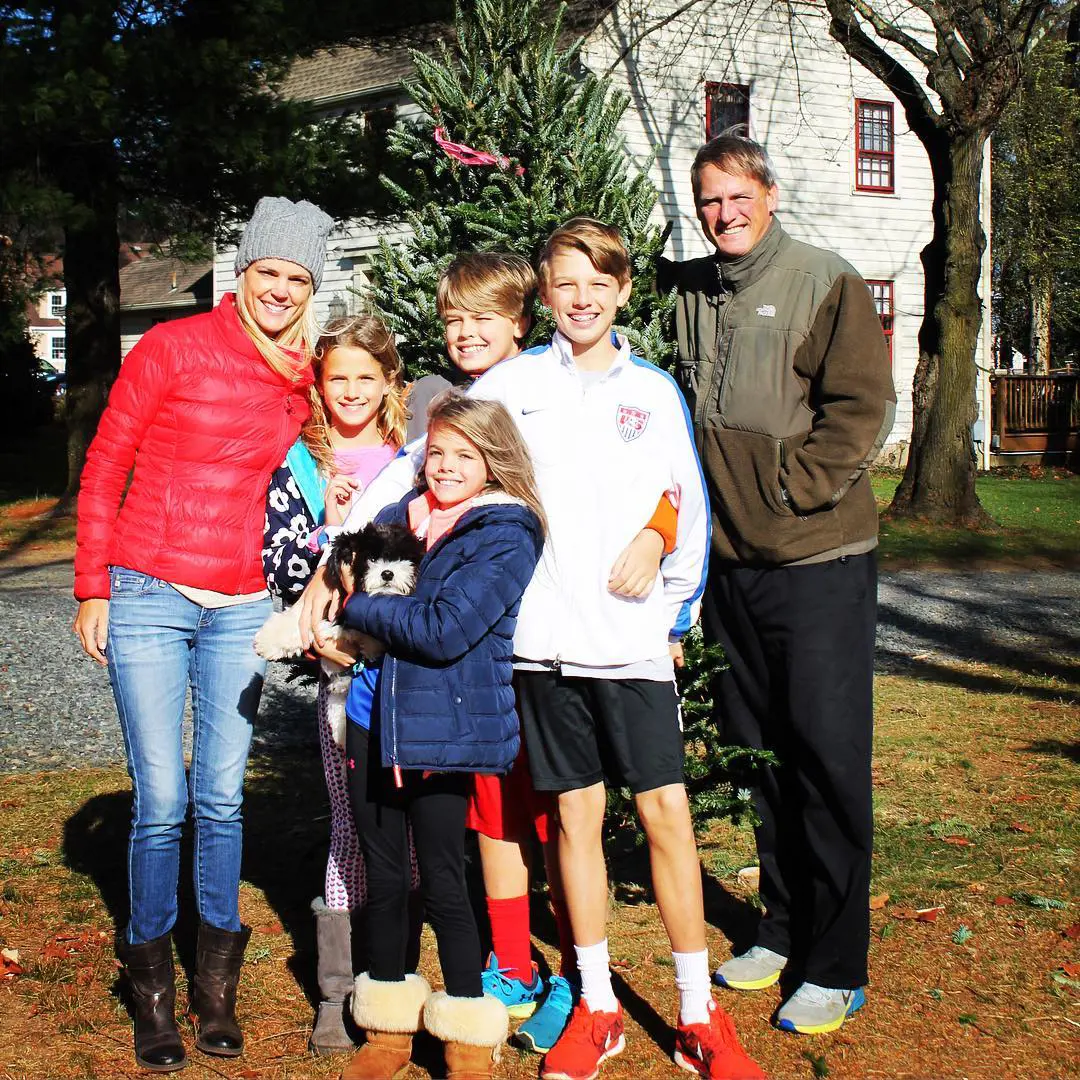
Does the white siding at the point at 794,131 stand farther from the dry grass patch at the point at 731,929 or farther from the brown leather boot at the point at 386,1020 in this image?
the brown leather boot at the point at 386,1020

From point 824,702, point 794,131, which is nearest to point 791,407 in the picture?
point 824,702

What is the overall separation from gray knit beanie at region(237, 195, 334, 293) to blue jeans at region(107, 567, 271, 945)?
3.38 ft

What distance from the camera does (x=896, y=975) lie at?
13.4ft

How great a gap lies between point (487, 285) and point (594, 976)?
6.79 feet

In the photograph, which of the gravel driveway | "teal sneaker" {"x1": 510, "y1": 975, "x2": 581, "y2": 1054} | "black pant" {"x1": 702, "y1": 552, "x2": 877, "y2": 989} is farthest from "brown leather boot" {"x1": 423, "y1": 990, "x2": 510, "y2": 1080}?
the gravel driveway

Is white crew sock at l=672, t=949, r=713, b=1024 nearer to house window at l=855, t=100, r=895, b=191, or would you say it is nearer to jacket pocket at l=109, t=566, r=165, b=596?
jacket pocket at l=109, t=566, r=165, b=596

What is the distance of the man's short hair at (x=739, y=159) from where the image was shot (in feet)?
12.0

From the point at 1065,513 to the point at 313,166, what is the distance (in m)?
12.1

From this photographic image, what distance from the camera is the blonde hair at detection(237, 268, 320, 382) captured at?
3.58 meters

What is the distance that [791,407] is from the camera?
12.0 ft

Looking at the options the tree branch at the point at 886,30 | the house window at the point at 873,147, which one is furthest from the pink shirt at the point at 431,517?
the house window at the point at 873,147

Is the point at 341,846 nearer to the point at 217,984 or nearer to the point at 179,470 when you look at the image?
the point at 217,984

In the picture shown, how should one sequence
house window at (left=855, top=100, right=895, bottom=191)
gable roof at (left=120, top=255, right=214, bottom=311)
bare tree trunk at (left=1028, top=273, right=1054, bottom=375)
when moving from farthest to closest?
gable roof at (left=120, top=255, right=214, bottom=311) → bare tree trunk at (left=1028, top=273, right=1054, bottom=375) → house window at (left=855, top=100, right=895, bottom=191)

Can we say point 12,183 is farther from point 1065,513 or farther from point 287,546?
point 1065,513
